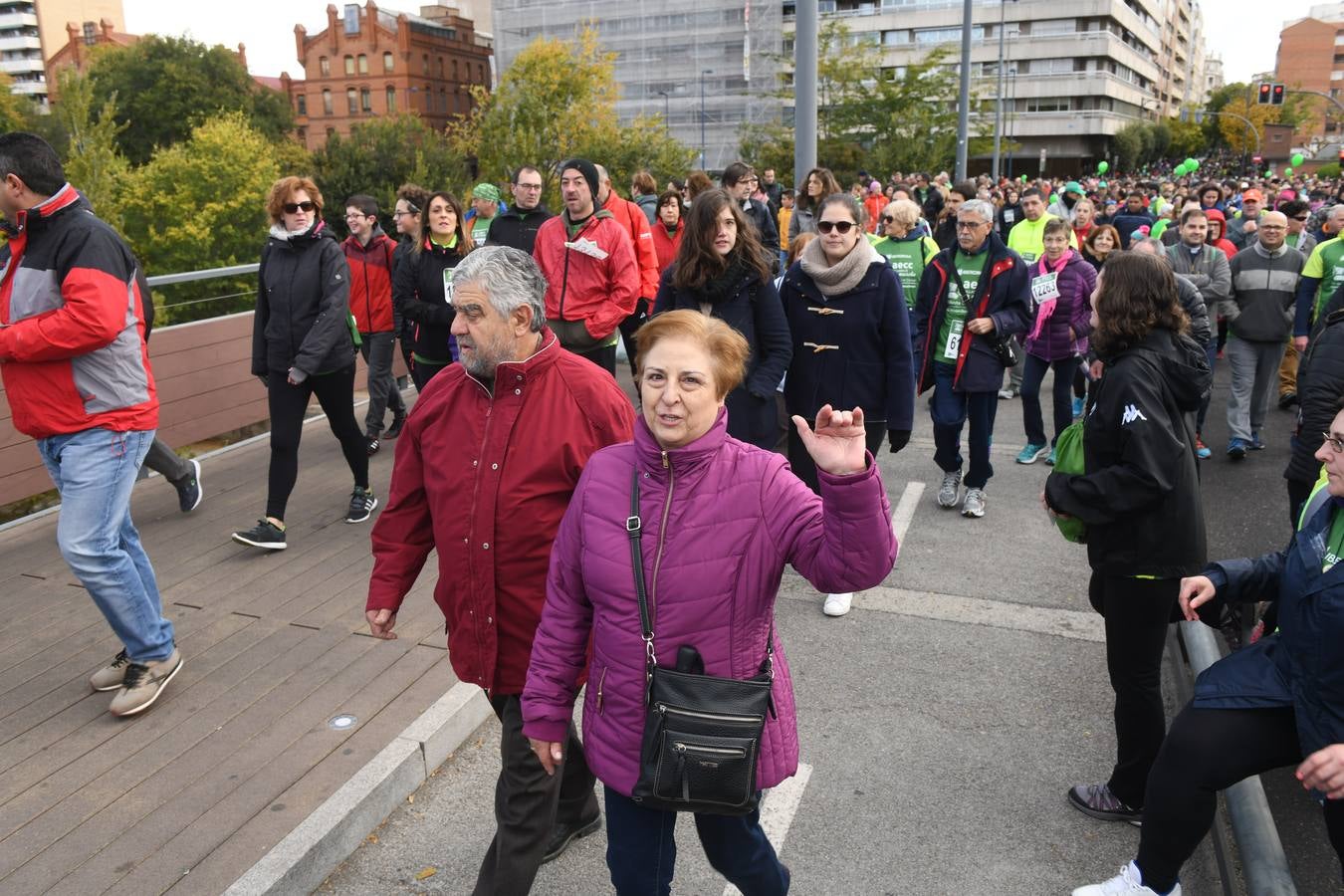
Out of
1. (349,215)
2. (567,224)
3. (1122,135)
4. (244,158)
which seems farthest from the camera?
(1122,135)

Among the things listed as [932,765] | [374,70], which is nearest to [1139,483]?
[932,765]

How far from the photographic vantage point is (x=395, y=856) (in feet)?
11.3

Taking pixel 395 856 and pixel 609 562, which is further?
pixel 395 856

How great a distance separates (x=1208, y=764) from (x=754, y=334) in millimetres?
3133

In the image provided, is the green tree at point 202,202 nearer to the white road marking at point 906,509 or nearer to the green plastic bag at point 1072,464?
the white road marking at point 906,509

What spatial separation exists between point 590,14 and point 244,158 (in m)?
33.7

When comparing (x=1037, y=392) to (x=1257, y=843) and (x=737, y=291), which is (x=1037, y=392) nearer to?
(x=737, y=291)

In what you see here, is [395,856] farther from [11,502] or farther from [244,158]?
[244,158]

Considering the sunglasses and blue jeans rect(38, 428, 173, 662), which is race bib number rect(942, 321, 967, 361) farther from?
blue jeans rect(38, 428, 173, 662)

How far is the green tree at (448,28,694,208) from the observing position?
116ft

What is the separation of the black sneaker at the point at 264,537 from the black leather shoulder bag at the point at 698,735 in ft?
13.6

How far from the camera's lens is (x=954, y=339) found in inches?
267

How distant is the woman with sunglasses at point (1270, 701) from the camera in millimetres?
2414

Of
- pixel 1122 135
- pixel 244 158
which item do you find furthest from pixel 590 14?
pixel 1122 135
